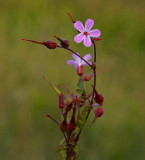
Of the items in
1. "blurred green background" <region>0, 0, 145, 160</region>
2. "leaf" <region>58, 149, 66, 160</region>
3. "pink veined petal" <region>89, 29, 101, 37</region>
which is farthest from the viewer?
"blurred green background" <region>0, 0, 145, 160</region>

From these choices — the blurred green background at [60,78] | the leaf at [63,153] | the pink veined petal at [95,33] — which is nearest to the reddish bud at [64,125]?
the leaf at [63,153]

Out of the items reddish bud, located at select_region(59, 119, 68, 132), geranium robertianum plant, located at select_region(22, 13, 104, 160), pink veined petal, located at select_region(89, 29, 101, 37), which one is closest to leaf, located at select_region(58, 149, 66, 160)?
geranium robertianum plant, located at select_region(22, 13, 104, 160)

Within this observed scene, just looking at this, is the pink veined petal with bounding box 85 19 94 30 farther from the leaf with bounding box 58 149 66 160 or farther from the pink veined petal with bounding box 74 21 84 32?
the leaf with bounding box 58 149 66 160

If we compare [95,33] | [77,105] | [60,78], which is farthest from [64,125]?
[60,78]

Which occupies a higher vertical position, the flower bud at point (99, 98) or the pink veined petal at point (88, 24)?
the pink veined petal at point (88, 24)

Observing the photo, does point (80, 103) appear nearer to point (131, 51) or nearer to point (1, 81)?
point (1, 81)

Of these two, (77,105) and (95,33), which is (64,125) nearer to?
(77,105)

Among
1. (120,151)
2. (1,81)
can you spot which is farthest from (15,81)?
(120,151)

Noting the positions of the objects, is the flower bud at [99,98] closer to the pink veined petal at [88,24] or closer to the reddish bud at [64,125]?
the reddish bud at [64,125]

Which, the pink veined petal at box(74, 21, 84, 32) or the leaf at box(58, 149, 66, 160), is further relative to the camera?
the leaf at box(58, 149, 66, 160)
